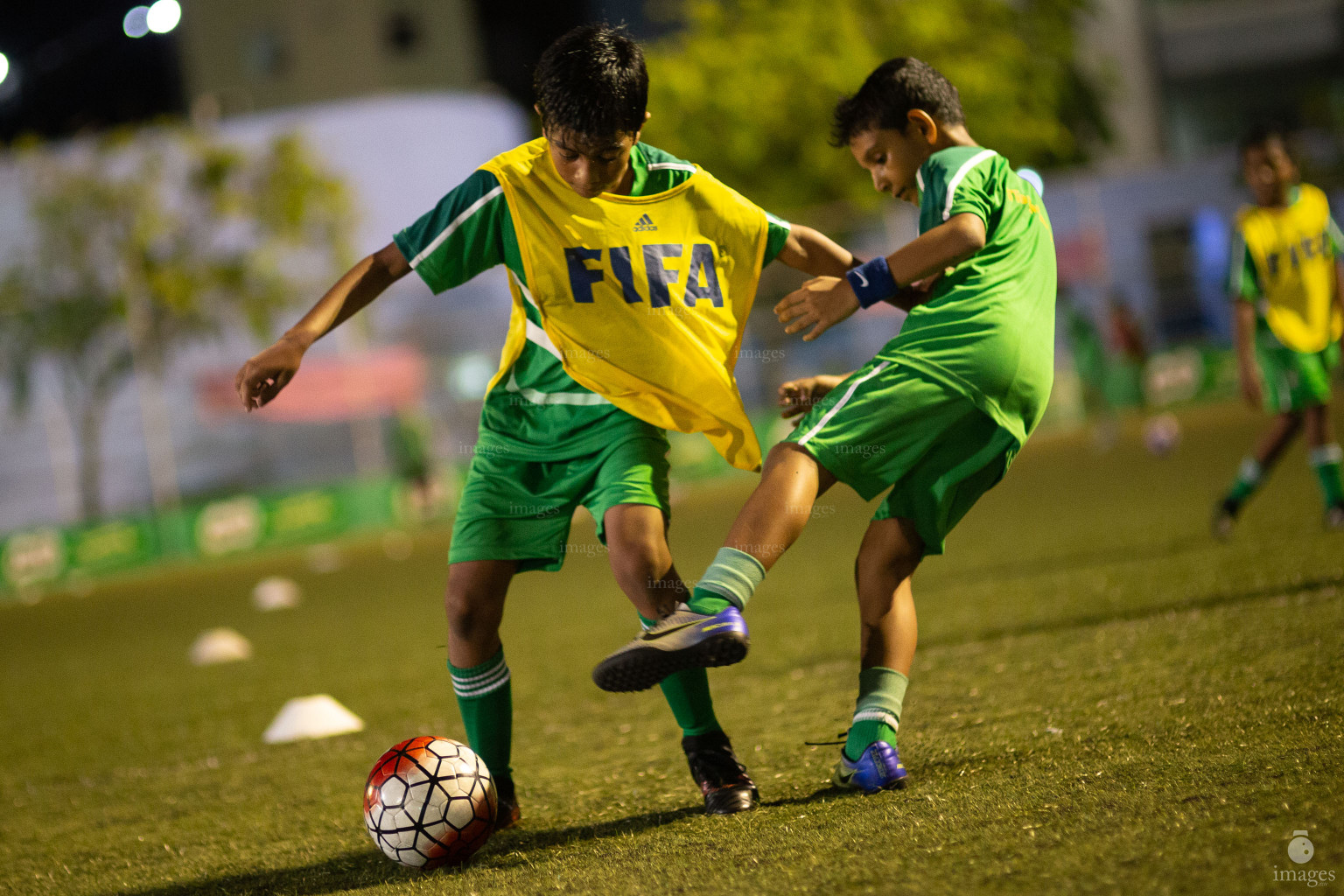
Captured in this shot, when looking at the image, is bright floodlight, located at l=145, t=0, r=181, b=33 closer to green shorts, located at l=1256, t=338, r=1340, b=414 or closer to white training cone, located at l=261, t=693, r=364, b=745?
white training cone, located at l=261, t=693, r=364, b=745

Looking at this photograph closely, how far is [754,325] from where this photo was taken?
20094 millimetres

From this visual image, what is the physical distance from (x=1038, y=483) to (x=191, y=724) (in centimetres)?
914

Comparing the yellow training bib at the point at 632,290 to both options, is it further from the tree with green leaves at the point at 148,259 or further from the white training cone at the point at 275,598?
the tree with green leaves at the point at 148,259

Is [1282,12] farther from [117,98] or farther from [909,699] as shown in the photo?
[909,699]

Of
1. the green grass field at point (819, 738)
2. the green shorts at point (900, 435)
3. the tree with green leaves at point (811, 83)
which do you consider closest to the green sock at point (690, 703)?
the green grass field at point (819, 738)

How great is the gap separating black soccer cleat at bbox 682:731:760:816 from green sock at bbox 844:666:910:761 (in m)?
0.26

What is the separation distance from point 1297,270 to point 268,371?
17.3ft

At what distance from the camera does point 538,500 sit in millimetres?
3297

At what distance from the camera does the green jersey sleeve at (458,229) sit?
3.24 meters

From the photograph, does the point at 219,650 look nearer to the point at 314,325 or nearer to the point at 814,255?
the point at 314,325

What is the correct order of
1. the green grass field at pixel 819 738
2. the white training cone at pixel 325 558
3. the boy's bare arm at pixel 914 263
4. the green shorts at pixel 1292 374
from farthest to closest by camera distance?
1. the white training cone at pixel 325 558
2. the green shorts at pixel 1292 374
3. the boy's bare arm at pixel 914 263
4. the green grass field at pixel 819 738

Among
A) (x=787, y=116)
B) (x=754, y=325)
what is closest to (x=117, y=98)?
(x=787, y=116)

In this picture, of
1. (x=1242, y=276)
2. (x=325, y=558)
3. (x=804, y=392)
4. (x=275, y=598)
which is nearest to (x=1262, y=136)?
(x=1242, y=276)

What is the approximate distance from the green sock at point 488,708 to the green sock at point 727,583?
82 centimetres
